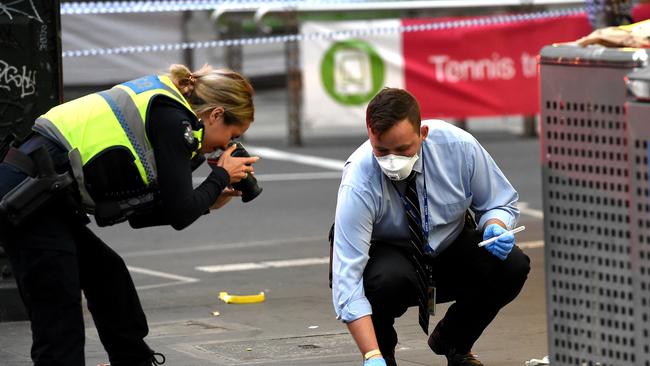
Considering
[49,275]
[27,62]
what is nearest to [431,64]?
[27,62]

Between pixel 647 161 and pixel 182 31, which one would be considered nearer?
pixel 647 161

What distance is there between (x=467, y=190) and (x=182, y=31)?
1100cm

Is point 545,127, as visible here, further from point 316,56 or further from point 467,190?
point 316,56

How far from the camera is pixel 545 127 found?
3.95m

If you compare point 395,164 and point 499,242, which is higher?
point 395,164

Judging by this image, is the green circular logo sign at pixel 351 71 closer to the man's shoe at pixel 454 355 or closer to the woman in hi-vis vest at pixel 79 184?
the man's shoe at pixel 454 355

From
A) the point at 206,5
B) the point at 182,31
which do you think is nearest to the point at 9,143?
the point at 206,5

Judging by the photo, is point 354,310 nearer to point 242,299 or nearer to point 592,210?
point 592,210

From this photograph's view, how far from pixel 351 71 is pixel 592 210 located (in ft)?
36.0

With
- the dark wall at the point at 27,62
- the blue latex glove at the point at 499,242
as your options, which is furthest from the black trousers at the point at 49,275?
the dark wall at the point at 27,62

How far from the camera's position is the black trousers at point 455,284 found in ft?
17.4

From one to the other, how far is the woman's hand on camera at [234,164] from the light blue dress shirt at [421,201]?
0.46 metres

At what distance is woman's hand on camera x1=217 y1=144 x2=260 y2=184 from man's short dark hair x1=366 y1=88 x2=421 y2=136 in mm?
471

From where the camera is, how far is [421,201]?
212 inches
